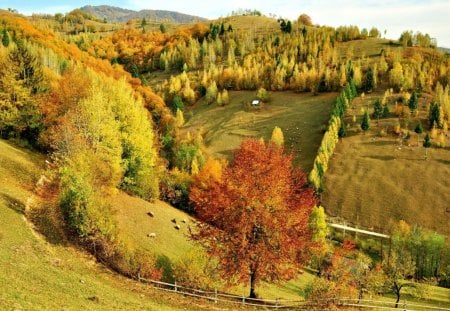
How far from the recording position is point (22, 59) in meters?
72.6

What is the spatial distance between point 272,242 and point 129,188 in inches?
1381

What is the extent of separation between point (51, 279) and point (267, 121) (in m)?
140

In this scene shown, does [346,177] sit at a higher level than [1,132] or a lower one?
lower

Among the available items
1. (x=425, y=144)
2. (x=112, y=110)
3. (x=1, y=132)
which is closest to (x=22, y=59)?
(x=1, y=132)

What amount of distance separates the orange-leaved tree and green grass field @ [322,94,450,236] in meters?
74.8

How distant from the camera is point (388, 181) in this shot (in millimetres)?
120312

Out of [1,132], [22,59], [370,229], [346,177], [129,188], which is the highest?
[22,59]

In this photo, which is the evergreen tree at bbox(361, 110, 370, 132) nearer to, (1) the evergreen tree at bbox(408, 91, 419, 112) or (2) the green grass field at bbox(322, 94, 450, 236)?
(2) the green grass field at bbox(322, 94, 450, 236)

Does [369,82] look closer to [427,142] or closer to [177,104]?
[427,142]

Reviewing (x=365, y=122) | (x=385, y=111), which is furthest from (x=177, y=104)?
(x=385, y=111)

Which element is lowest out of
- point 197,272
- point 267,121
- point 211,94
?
point 197,272

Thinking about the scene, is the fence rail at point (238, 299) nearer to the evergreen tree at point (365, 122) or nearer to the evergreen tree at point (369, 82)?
the evergreen tree at point (365, 122)

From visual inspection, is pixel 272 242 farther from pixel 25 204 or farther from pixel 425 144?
pixel 425 144

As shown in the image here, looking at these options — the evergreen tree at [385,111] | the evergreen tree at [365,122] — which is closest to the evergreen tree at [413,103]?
the evergreen tree at [385,111]
